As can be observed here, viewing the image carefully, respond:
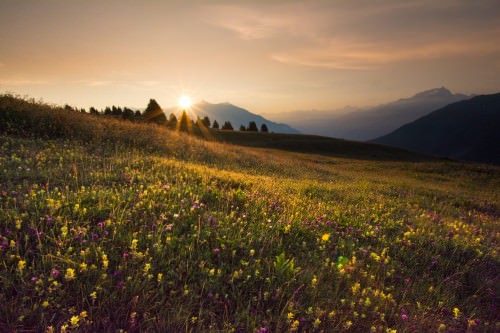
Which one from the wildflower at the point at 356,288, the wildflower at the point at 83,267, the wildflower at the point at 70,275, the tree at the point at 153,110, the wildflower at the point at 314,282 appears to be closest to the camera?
the wildflower at the point at 70,275

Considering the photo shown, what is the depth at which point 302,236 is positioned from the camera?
4.92 m

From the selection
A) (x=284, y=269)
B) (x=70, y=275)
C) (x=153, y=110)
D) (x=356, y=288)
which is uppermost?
(x=153, y=110)

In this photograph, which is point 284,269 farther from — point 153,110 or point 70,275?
point 153,110

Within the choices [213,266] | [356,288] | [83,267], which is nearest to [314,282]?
[356,288]

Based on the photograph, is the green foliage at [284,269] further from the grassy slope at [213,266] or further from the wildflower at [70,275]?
the wildflower at [70,275]

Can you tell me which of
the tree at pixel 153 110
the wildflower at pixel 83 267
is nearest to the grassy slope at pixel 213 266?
the wildflower at pixel 83 267

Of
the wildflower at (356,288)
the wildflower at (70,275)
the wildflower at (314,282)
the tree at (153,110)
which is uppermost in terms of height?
the tree at (153,110)

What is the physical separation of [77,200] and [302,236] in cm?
391

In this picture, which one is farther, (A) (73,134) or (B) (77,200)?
(A) (73,134)

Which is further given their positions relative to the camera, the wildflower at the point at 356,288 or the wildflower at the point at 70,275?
the wildflower at the point at 356,288

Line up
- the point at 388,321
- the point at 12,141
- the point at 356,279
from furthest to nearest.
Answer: the point at 12,141, the point at 356,279, the point at 388,321

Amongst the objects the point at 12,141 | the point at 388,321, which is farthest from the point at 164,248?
the point at 12,141

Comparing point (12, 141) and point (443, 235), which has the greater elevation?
point (12, 141)

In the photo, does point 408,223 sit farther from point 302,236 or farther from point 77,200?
point 77,200
